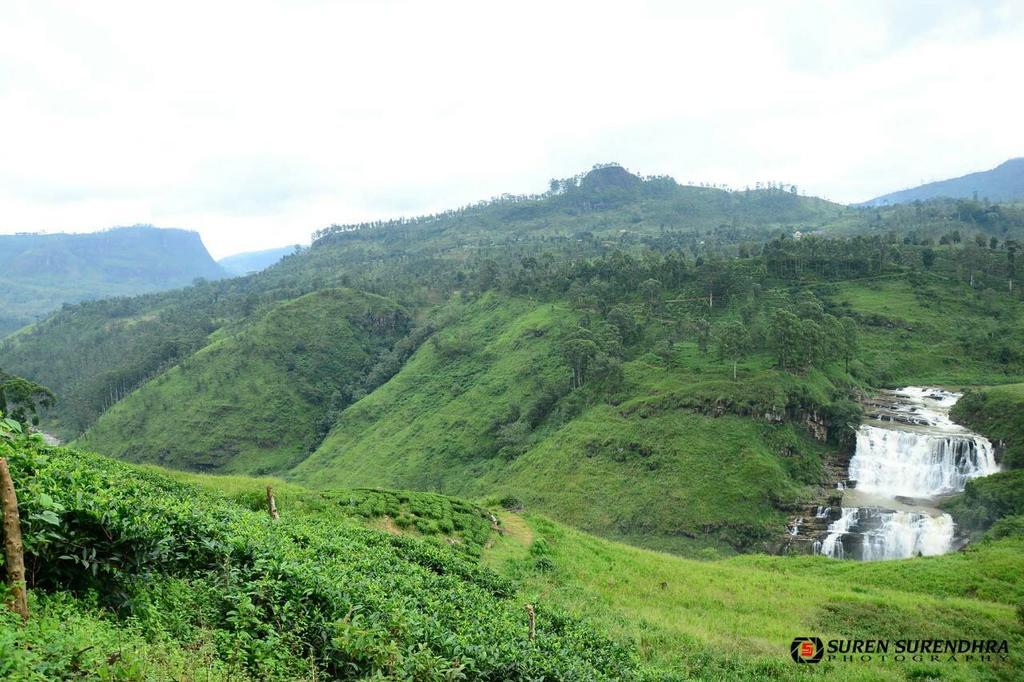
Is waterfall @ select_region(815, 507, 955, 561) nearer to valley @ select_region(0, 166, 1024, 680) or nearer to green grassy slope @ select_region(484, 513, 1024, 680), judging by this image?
valley @ select_region(0, 166, 1024, 680)

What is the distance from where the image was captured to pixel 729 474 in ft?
152

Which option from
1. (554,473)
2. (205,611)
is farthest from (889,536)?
(205,611)

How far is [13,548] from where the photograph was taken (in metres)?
6.32

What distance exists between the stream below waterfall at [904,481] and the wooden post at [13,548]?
4407 cm

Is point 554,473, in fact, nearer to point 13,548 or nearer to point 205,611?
point 205,611

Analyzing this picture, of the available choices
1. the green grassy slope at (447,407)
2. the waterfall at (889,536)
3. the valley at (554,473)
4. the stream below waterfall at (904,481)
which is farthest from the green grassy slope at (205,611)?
the green grassy slope at (447,407)

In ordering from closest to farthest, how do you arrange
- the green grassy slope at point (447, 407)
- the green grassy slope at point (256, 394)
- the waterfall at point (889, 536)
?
the waterfall at point (889, 536)
the green grassy slope at point (447, 407)
the green grassy slope at point (256, 394)

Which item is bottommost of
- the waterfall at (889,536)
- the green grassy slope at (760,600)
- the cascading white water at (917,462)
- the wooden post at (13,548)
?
the waterfall at (889,536)

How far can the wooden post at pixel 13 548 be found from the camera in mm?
6230

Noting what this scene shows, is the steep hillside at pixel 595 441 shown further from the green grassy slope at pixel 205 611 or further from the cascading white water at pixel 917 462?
the green grassy slope at pixel 205 611

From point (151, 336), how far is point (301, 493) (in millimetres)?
132393

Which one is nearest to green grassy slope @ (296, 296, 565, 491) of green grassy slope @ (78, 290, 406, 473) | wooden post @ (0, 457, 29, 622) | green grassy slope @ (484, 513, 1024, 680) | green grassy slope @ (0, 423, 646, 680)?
green grassy slope @ (78, 290, 406, 473)

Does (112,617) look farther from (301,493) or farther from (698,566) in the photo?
(698,566)

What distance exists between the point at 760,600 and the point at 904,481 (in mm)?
34057
